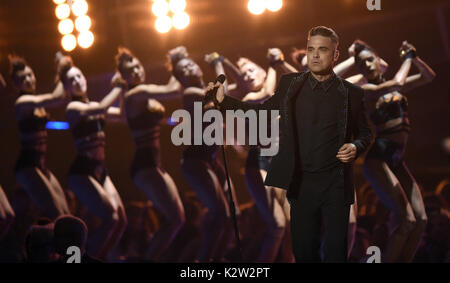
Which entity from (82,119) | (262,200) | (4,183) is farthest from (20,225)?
(262,200)

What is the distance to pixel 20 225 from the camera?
6.19 meters

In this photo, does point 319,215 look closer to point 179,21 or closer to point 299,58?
point 299,58

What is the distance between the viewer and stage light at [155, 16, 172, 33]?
596 centimetres

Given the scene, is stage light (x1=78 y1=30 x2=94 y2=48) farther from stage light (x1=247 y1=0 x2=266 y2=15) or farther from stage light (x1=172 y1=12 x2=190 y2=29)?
stage light (x1=247 y1=0 x2=266 y2=15)

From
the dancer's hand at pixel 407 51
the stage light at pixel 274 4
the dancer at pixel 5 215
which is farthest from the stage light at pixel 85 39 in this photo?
the dancer's hand at pixel 407 51

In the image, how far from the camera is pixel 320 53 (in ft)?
11.1

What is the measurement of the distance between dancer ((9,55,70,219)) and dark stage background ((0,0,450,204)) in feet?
0.48

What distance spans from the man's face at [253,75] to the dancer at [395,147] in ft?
2.82

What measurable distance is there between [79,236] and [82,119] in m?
1.55

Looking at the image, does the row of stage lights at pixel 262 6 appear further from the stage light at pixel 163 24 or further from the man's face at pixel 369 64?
the man's face at pixel 369 64

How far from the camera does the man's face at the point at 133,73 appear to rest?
5.83m

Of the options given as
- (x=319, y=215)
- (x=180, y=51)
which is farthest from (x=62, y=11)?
(x=319, y=215)
